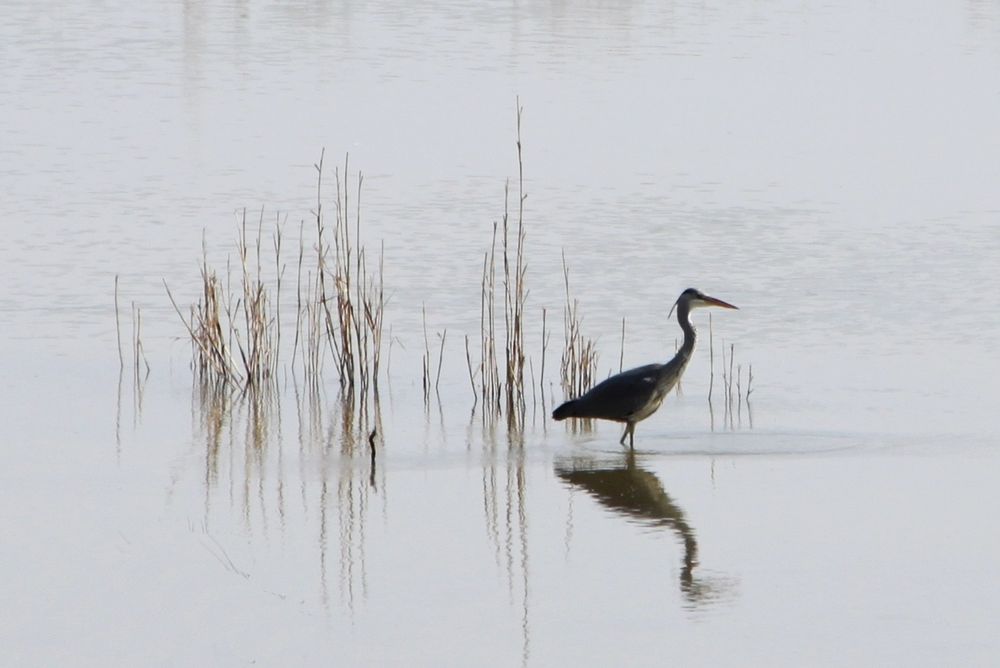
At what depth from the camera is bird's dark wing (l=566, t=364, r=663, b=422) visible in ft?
32.4

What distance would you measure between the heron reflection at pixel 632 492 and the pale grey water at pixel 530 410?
1.3 inches

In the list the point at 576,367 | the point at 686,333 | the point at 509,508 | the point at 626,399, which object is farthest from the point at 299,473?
the point at 686,333

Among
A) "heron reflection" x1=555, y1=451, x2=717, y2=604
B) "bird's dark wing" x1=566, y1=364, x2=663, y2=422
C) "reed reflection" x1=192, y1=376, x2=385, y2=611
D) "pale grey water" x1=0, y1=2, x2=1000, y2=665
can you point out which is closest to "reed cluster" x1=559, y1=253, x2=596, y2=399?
"pale grey water" x1=0, y1=2, x2=1000, y2=665

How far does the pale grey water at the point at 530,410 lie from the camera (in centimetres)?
729

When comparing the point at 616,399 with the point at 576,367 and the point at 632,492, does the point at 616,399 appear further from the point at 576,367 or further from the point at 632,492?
the point at 576,367

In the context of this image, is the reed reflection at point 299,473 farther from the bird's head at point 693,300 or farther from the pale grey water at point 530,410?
the bird's head at point 693,300

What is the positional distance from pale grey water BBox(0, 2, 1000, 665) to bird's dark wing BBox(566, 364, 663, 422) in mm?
283

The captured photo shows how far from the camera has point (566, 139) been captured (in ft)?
72.4

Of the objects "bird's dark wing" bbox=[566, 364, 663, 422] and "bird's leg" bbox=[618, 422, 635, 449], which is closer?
"bird's dark wing" bbox=[566, 364, 663, 422]

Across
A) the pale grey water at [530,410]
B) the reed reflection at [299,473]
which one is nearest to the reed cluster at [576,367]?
the pale grey water at [530,410]

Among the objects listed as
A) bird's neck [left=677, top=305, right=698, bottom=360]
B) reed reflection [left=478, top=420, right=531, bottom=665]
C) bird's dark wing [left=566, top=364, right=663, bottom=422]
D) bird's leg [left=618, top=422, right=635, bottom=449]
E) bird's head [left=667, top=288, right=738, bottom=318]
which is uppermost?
bird's head [left=667, top=288, right=738, bottom=318]

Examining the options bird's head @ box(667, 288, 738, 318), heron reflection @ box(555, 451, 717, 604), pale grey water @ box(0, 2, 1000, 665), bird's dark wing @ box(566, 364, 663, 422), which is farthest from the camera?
bird's head @ box(667, 288, 738, 318)

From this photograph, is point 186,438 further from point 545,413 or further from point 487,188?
point 487,188

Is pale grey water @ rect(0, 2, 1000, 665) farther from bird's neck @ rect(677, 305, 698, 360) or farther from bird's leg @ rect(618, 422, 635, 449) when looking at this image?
bird's neck @ rect(677, 305, 698, 360)
